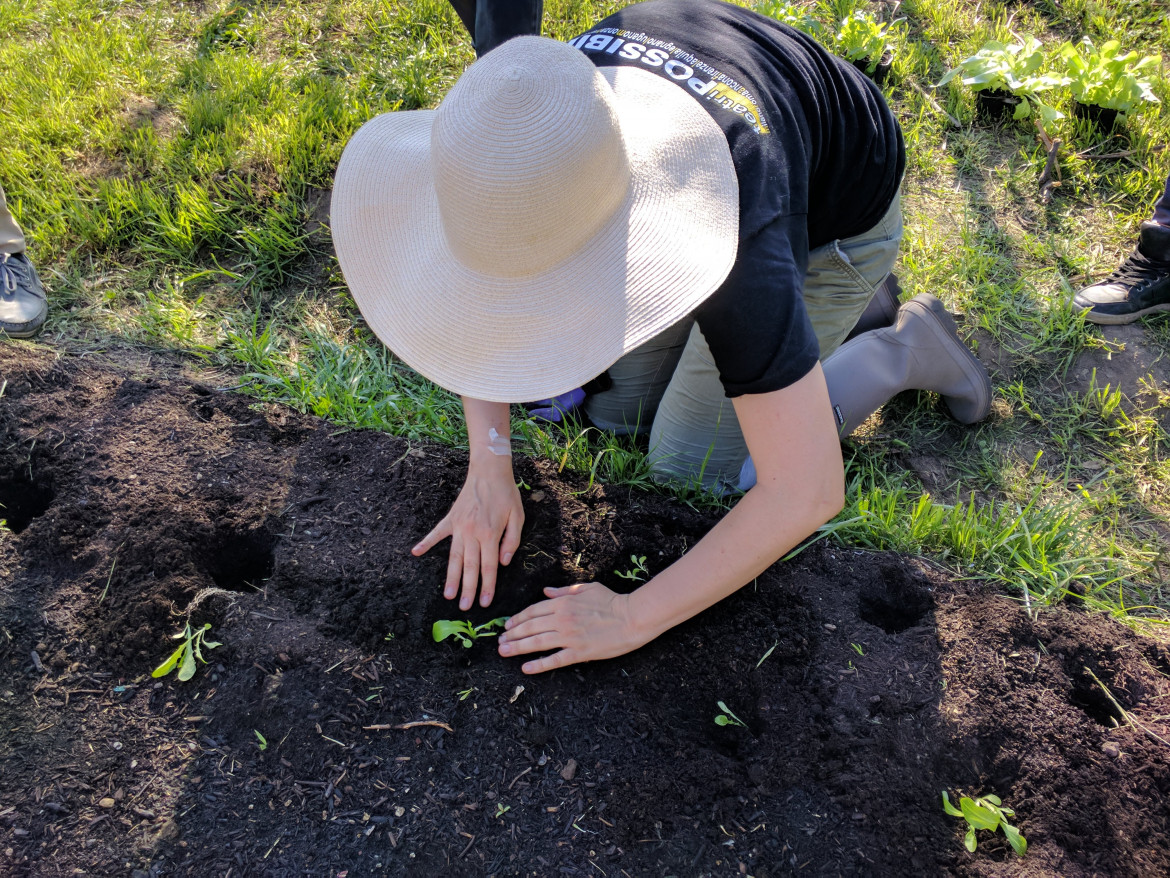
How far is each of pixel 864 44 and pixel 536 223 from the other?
2.80 m

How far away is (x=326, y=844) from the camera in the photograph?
139 centimetres

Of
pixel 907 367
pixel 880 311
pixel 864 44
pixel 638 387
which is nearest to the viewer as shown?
pixel 907 367

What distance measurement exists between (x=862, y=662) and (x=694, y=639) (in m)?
0.36

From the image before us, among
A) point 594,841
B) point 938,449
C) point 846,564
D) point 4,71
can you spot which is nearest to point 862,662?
point 846,564

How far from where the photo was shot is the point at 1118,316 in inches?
101

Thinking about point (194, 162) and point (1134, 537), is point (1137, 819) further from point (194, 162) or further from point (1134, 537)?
point (194, 162)

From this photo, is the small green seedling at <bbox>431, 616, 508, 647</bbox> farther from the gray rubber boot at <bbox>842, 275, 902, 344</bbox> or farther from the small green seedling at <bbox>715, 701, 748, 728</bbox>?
the gray rubber boot at <bbox>842, 275, 902, 344</bbox>

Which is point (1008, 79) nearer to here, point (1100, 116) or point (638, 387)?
point (1100, 116)

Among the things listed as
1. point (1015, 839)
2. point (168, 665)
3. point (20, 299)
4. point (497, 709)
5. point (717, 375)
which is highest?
point (20, 299)

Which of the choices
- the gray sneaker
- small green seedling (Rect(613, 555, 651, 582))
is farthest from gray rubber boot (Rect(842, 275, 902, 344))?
the gray sneaker

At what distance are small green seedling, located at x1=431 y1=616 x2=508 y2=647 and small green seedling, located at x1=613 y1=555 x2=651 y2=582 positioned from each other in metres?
0.29

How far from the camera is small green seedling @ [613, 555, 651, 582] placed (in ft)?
5.72

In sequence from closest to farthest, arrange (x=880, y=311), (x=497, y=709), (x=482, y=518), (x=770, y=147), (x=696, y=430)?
(x=770, y=147) → (x=497, y=709) → (x=482, y=518) → (x=696, y=430) → (x=880, y=311)

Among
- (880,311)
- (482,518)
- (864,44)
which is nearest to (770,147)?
(482,518)
